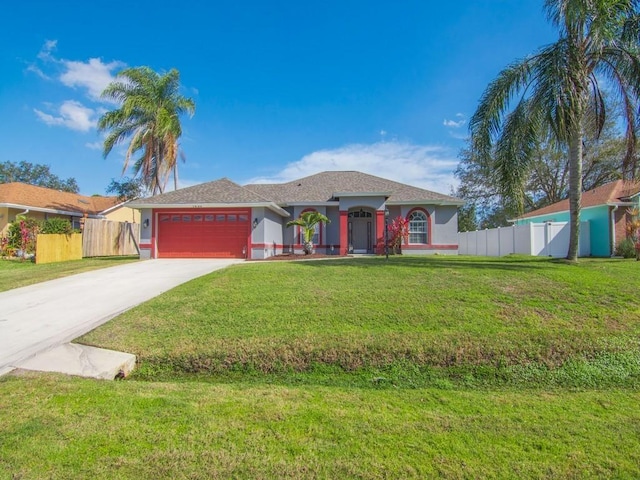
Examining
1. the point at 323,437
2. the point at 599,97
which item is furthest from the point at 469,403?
the point at 599,97

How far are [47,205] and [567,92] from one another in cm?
2690

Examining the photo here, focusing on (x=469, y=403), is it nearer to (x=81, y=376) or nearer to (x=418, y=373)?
(x=418, y=373)

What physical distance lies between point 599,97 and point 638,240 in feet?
22.1

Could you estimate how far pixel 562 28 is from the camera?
400 inches

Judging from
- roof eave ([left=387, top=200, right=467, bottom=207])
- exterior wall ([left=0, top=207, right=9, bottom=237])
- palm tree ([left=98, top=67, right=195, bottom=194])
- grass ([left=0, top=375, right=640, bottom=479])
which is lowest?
grass ([left=0, top=375, right=640, bottom=479])

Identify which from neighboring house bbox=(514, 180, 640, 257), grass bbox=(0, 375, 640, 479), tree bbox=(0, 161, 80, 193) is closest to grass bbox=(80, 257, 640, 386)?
grass bbox=(0, 375, 640, 479)

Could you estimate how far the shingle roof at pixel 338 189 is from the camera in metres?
20.5

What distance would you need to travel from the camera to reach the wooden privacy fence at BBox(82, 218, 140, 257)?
19359 mm

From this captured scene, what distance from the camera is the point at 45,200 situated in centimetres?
2336

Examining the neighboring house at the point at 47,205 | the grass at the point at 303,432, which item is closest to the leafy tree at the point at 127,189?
the neighboring house at the point at 47,205

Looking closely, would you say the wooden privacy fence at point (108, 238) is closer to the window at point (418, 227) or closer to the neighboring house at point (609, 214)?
the window at point (418, 227)

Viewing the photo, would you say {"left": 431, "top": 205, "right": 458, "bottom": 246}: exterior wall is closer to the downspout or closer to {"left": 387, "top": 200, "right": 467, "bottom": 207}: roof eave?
{"left": 387, "top": 200, "right": 467, "bottom": 207}: roof eave

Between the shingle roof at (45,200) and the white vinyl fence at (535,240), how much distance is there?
2682cm

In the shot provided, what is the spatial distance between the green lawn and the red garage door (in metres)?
8.90
